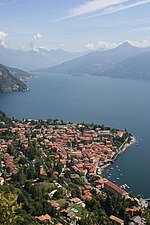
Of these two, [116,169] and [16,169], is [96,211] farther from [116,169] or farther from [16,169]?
[116,169]

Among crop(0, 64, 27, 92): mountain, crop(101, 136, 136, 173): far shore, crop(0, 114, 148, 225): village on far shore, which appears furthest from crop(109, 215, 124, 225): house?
crop(0, 64, 27, 92): mountain

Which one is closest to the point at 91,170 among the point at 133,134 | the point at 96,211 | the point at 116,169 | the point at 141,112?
the point at 116,169

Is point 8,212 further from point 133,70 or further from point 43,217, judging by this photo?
point 133,70

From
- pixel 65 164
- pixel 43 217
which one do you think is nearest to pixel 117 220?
pixel 43 217

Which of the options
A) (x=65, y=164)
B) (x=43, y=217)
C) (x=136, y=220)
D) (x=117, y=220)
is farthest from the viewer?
(x=65, y=164)

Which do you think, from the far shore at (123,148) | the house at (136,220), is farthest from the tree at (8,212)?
the far shore at (123,148)
